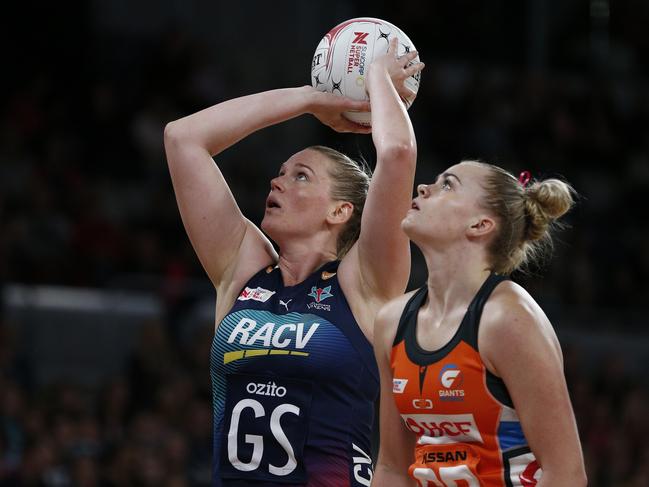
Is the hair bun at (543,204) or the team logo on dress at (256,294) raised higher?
the hair bun at (543,204)

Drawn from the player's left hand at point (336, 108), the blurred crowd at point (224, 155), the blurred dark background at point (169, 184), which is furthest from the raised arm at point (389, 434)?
the blurred crowd at point (224, 155)

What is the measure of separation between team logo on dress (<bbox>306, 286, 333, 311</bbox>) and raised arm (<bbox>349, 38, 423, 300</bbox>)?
0.38 ft

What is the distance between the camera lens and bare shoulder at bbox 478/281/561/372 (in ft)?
10.2

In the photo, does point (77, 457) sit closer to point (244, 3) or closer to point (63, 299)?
point (63, 299)

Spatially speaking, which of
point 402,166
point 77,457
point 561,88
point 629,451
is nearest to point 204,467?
point 77,457

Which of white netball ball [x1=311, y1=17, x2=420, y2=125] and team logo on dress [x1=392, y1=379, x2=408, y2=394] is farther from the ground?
white netball ball [x1=311, y1=17, x2=420, y2=125]

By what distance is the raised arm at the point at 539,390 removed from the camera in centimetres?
307

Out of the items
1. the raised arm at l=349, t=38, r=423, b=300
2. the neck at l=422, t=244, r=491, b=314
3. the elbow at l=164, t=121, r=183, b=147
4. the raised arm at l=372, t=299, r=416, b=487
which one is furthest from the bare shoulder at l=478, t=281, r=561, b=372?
the elbow at l=164, t=121, r=183, b=147

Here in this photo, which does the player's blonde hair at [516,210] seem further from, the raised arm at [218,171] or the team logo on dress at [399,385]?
the raised arm at [218,171]

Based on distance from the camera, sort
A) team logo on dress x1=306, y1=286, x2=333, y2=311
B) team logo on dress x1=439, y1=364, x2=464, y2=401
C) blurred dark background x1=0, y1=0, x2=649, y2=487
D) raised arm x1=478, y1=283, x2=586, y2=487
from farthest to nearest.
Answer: blurred dark background x1=0, y1=0, x2=649, y2=487
team logo on dress x1=306, y1=286, x2=333, y2=311
team logo on dress x1=439, y1=364, x2=464, y2=401
raised arm x1=478, y1=283, x2=586, y2=487

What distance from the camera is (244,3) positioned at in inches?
526

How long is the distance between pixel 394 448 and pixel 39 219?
6.75m

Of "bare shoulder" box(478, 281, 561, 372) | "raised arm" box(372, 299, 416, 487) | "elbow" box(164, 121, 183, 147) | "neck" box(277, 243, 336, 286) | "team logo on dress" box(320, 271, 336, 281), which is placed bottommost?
"raised arm" box(372, 299, 416, 487)

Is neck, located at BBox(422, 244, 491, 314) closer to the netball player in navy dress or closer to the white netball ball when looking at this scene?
the netball player in navy dress
